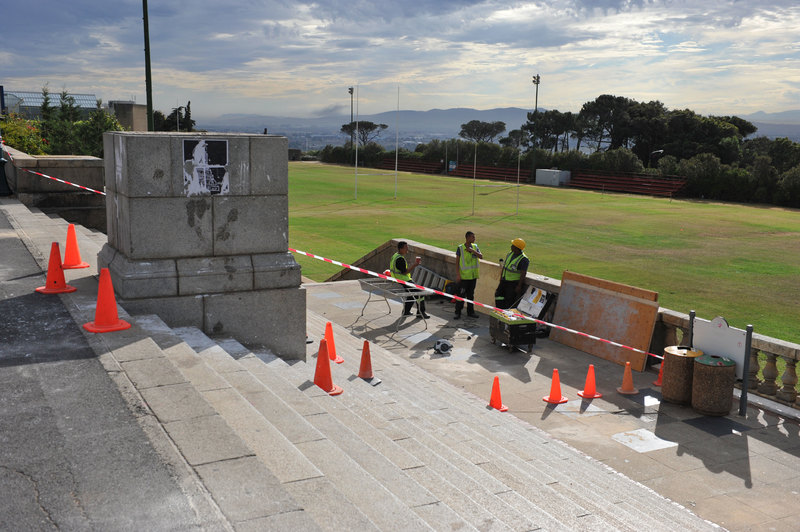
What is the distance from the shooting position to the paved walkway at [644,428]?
6684 millimetres

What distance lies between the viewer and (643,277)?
2078 centimetres

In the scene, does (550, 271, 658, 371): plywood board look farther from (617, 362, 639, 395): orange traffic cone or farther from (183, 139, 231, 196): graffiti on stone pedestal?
(183, 139, 231, 196): graffiti on stone pedestal

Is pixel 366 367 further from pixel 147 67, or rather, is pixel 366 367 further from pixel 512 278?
pixel 147 67

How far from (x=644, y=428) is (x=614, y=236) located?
78.8 ft

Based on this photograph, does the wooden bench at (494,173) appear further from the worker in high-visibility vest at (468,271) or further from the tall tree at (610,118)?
the worker in high-visibility vest at (468,271)

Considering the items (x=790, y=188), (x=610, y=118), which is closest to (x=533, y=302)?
(x=790, y=188)

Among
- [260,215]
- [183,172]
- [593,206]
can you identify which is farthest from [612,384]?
[593,206]

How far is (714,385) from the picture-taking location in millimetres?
8602

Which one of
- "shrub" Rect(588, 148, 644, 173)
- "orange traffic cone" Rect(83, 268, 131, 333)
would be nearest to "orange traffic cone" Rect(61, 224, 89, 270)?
"orange traffic cone" Rect(83, 268, 131, 333)

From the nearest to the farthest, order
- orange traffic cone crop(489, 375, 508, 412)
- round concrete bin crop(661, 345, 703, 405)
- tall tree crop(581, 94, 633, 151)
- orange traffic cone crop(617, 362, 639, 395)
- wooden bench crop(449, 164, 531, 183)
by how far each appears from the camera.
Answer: orange traffic cone crop(489, 375, 508, 412) → round concrete bin crop(661, 345, 703, 405) → orange traffic cone crop(617, 362, 639, 395) → wooden bench crop(449, 164, 531, 183) → tall tree crop(581, 94, 633, 151)

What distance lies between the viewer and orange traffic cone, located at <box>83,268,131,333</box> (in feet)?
19.5

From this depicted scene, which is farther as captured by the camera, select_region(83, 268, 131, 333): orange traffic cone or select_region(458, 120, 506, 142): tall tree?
select_region(458, 120, 506, 142): tall tree

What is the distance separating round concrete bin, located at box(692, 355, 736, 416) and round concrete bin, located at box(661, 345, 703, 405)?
0.22 meters

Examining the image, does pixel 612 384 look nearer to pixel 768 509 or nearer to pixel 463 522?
pixel 768 509
